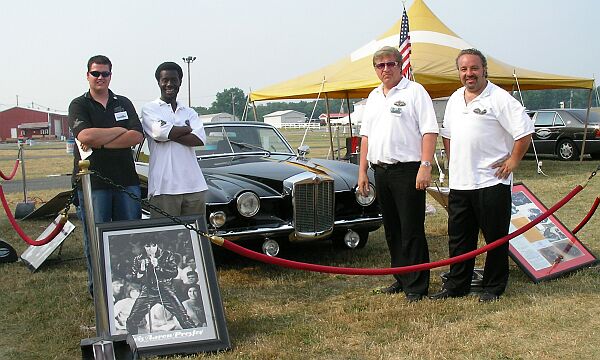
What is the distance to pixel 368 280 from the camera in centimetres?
589

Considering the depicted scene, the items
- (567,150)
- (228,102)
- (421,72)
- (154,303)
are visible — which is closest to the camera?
(154,303)

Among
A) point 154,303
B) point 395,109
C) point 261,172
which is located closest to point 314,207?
point 261,172

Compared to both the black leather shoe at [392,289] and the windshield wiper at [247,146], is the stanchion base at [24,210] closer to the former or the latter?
the windshield wiper at [247,146]

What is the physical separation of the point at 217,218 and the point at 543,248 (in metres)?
2.91

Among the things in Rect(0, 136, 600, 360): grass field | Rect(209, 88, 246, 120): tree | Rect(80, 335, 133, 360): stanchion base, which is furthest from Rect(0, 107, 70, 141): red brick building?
Rect(80, 335, 133, 360): stanchion base

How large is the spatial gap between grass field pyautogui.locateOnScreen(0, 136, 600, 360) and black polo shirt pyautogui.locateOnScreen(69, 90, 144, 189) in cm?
110

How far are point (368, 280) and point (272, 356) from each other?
2139 millimetres

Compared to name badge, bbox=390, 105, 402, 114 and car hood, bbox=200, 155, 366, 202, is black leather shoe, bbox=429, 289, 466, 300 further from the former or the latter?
car hood, bbox=200, 155, 366, 202

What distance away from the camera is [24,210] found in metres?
10.3

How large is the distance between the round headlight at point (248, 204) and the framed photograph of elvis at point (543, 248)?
7.43 ft

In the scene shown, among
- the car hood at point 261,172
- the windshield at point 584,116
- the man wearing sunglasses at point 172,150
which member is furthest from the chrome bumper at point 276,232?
the windshield at point 584,116

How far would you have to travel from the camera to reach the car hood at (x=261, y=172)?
5918 millimetres

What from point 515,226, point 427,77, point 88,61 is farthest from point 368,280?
point 427,77

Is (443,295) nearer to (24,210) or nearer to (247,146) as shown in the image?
(247,146)
